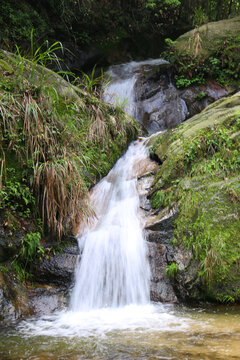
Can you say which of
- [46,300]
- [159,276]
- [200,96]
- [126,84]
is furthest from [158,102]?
[46,300]

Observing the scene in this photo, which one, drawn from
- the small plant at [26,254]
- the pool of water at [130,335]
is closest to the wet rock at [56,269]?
the small plant at [26,254]

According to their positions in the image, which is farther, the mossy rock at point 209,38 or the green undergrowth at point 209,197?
the mossy rock at point 209,38

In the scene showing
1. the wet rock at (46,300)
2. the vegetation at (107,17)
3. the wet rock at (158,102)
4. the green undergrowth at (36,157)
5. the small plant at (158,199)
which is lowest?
the wet rock at (46,300)

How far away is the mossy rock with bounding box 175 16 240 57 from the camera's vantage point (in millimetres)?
9172

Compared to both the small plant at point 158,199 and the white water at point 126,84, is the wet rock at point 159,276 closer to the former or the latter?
the small plant at point 158,199

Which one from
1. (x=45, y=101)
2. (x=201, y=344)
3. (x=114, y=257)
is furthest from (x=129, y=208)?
(x=201, y=344)

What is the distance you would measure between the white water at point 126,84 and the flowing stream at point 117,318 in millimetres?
4477

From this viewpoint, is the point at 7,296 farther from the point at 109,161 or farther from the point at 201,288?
the point at 109,161

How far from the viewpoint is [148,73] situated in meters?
9.56

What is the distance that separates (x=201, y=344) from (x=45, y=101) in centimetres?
351

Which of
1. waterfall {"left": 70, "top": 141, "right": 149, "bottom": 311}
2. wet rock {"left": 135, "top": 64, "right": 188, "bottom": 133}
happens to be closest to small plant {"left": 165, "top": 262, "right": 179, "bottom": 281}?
waterfall {"left": 70, "top": 141, "right": 149, "bottom": 311}

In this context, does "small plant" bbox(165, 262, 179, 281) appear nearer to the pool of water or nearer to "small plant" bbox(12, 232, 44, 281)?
the pool of water

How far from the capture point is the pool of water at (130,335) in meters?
2.05

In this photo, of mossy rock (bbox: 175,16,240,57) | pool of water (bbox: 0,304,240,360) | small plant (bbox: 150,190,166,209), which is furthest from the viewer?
mossy rock (bbox: 175,16,240,57)
